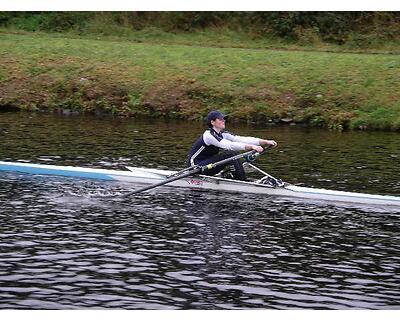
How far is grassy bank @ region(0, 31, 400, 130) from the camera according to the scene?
3428 cm

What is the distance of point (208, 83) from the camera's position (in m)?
37.1

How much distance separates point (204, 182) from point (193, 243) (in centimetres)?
531

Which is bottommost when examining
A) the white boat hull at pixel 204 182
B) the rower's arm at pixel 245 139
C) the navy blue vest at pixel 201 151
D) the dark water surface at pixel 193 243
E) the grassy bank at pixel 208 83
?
the dark water surface at pixel 193 243

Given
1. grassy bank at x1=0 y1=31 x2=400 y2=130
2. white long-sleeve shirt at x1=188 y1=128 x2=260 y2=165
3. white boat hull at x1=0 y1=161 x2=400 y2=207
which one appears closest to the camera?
white boat hull at x1=0 y1=161 x2=400 y2=207

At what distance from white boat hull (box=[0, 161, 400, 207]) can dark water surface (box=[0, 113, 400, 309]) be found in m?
0.38

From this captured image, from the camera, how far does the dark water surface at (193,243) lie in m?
12.4

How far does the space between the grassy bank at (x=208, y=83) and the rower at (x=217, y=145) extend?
13.5m

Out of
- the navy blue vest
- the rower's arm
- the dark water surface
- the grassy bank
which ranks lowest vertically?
the dark water surface

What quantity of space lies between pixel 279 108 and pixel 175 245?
20107 mm

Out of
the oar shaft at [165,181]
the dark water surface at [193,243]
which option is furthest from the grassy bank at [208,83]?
the oar shaft at [165,181]

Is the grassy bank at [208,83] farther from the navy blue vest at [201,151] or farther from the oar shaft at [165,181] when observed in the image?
the oar shaft at [165,181]

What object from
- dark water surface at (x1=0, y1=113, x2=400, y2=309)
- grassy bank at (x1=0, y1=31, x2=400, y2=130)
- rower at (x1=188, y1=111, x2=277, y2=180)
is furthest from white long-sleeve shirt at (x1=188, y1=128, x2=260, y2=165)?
grassy bank at (x1=0, y1=31, x2=400, y2=130)

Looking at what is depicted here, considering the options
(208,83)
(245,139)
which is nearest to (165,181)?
(245,139)

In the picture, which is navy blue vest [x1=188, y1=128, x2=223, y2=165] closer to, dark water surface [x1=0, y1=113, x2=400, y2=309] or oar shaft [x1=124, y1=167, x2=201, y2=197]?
oar shaft [x1=124, y1=167, x2=201, y2=197]
